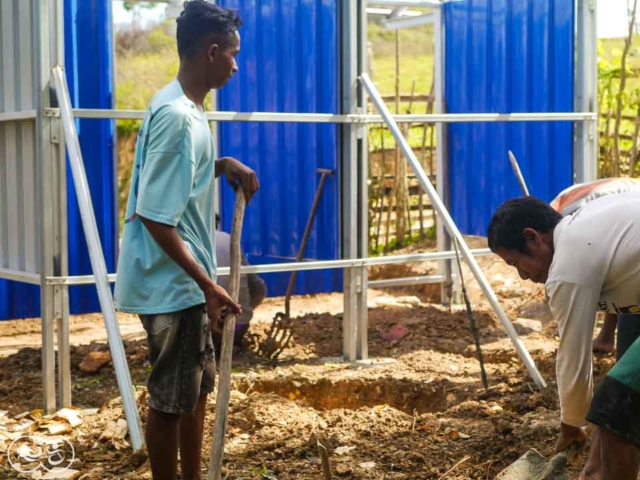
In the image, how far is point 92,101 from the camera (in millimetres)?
7020

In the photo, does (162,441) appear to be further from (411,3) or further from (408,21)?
(408,21)

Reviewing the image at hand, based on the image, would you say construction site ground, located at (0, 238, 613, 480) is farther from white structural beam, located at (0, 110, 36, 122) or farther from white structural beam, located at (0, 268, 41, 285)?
white structural beam, located at (0, 110, 36, 122)

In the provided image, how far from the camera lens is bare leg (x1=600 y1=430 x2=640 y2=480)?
3.28 m

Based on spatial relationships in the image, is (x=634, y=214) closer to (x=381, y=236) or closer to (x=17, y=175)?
(x=17, y=175)

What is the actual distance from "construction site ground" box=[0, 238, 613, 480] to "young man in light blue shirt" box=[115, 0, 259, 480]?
87cm

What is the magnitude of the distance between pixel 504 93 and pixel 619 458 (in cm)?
549

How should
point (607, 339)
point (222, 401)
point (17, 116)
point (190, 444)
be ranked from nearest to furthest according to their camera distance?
1. point (222, 401)
2. point (190, 444)
3. point (17, 116)
4. point (607, 339)

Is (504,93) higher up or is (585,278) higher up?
(504,93)

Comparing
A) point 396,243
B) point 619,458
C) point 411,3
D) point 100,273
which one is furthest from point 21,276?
point 396,243

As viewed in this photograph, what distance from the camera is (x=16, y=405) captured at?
5.97m

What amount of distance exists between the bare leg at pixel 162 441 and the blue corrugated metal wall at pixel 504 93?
528 cm

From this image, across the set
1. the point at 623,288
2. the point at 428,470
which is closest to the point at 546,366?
the point at 428,470

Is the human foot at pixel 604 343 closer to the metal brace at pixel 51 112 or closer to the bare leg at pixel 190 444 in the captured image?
the bare leg at pixel 190 444

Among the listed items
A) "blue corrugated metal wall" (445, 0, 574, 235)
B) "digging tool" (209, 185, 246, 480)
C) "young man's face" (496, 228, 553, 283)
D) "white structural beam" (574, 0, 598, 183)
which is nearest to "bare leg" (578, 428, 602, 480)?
"young man's face" (496, 228, 553, 283)
